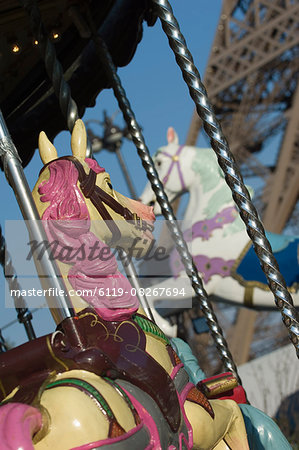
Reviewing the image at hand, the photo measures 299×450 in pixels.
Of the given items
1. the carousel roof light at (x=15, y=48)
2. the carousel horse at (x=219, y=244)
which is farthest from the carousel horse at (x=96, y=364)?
the carousel horse at (x=219, y=244)

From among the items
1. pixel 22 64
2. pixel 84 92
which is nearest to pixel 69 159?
pixel 22 64

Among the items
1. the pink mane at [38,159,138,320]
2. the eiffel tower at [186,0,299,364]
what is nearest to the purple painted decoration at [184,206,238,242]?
the pink mane at [38,159,138,320]

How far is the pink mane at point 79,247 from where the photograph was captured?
188 centimetres

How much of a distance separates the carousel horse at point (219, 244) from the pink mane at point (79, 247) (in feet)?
12.1

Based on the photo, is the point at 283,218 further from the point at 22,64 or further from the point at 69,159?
the point at 69,159

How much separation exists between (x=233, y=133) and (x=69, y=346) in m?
11.9

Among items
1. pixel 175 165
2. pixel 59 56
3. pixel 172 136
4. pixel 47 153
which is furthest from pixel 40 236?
pixel 172 136

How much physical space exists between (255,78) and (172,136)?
7151 mm

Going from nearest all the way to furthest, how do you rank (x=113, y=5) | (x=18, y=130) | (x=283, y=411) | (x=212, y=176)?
(x=113, y=5) → (x=18, y=130) → (x=212, y=176) → (x=283, y=411)

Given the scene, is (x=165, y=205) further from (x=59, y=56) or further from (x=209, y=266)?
(x=209, y=266)

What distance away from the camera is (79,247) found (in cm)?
189

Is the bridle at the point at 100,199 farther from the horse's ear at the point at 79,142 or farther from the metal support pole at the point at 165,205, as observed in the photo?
the metal support pole at the point at 165,205

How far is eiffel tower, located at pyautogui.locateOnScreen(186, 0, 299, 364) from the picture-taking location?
1298 cm

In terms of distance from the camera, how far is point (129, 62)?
10.3 feet
